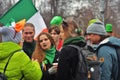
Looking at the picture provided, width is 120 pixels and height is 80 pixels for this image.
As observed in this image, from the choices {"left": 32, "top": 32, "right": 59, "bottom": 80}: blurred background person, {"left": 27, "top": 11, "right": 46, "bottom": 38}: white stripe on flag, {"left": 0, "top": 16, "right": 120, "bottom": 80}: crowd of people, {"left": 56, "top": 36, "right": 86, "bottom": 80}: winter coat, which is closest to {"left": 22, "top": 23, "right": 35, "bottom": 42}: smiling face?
{"left": 0, "top": 16, "right": 120, "bottom": 80}: crowd of people

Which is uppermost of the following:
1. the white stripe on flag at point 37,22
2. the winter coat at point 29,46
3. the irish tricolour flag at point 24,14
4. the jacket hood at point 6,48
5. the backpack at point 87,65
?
the irish tricolour flag at point 24,14

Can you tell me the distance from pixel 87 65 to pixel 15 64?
0.98m

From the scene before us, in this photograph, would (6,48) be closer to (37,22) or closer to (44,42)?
(44,42)

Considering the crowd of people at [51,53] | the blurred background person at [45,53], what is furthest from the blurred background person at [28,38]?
the blurred background person at [45,53]

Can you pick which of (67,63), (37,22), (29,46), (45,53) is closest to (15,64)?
(67,63)

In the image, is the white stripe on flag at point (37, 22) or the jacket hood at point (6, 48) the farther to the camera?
the white stripe on flag at point (37, 22)

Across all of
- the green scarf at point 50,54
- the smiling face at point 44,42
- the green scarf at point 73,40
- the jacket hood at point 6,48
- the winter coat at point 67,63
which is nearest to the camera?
the jacket hood at point 6,48

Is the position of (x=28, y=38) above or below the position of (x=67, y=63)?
above

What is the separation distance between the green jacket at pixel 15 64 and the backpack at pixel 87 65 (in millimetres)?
593

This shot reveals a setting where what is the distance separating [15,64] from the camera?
532 cm

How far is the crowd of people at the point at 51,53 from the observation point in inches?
210

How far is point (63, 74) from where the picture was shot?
554 centimetres

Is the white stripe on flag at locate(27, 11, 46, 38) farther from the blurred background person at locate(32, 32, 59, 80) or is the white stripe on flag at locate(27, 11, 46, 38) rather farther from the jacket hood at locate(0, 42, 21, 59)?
the jacket hood at locate(0, 42, 21, 59)

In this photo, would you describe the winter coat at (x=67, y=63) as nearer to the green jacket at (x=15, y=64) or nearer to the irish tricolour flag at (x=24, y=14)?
the green jacket at (x=15, y=64)
